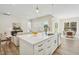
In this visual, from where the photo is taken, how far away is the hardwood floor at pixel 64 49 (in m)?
1.74

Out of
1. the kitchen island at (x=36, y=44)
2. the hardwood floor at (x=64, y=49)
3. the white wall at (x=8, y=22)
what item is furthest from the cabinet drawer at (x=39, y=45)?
the white wall at (x=8, y=22)

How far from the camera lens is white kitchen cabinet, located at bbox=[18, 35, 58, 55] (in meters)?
1.69

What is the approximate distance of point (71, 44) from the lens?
184 cm

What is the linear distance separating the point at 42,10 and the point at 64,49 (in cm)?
85

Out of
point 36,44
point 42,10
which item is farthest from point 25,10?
point 36,44

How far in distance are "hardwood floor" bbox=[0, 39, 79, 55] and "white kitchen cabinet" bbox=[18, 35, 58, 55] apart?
125 mm

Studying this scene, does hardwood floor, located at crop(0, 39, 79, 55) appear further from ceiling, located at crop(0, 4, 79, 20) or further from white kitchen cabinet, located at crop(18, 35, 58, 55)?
ceiling, located at crop(0, 4, 79, 20)

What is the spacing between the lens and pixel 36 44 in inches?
66.1

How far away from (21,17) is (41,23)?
1.30ft

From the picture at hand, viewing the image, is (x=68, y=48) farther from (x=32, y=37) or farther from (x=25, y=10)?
(x=25, y=10)

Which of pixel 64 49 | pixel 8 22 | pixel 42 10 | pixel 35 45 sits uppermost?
pixel 42 10

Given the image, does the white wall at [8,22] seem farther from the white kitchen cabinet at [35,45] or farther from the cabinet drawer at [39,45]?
the cabinet drawer at [39,45]
